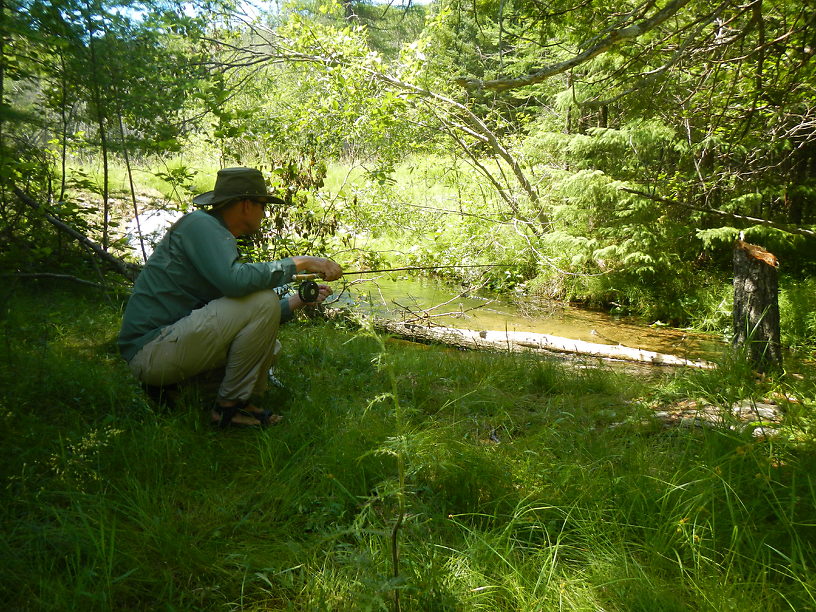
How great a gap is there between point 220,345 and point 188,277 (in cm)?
42

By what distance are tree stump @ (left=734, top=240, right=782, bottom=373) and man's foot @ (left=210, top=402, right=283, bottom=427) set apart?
3.89 metres

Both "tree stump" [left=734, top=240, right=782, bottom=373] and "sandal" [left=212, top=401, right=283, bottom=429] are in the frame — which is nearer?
"sandal" [left=212, top=401, right=283, bottom=429]

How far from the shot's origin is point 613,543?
6.26ft

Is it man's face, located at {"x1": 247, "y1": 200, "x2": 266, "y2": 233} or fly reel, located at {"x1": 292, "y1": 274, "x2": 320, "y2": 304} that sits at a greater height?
man's face, located at {"x1": 247, "y1": 200, "x2": 266, "y2": 233}

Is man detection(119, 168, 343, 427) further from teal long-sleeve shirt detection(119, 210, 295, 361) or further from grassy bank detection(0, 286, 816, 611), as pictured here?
grassy bank detection(0, 286, 816, 611)

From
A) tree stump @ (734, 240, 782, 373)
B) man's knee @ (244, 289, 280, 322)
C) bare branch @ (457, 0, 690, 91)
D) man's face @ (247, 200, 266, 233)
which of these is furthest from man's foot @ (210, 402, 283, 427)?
tree stump @ (734, 240, 782, 373)

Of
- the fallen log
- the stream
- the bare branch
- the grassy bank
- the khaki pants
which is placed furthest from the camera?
the stream

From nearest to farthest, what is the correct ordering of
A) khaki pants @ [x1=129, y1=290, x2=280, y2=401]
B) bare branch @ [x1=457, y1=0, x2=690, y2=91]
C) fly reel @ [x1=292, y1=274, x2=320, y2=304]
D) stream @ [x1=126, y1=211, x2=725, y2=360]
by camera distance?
→ khaki pants @ [x1=129, y1=290, x2=280, y2=401] → fly reel @ [x1=292, y1=274, x2=320, y2=304] → bare branch @ [x1=457, y1=0, x2=690, y2=91] → stream @ [x1=126, y1=211, x2=725, y2=360]

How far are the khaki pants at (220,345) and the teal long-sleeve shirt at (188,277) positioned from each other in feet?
0.25

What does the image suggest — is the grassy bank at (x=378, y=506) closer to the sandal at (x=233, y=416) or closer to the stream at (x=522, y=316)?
the sandal at (x=233, y=416)

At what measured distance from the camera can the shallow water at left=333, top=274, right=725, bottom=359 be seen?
7289mm

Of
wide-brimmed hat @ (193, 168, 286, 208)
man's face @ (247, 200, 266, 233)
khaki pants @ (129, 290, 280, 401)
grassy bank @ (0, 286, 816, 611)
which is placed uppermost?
wide-brimmed hat @ (193, 168, 286, 208)

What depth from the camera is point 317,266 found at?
9.91 feet

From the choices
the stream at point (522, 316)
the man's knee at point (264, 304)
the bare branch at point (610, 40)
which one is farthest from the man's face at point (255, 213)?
the stream at point (522, 316)
